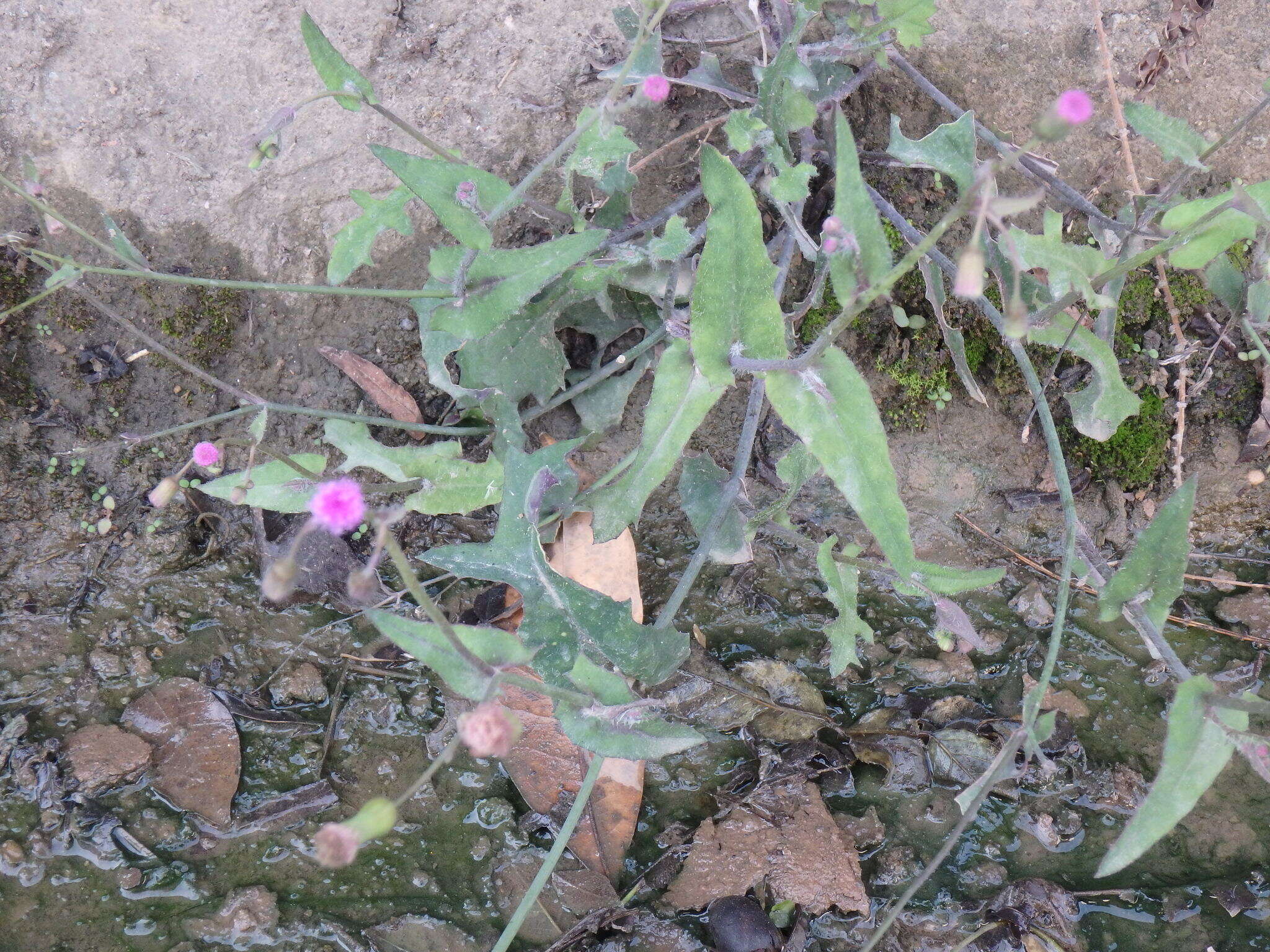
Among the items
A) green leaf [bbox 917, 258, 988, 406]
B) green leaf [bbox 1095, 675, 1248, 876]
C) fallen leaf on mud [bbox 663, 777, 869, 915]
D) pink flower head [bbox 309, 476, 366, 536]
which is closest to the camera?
pink flower head [bbox 309, 476, 366, 536]

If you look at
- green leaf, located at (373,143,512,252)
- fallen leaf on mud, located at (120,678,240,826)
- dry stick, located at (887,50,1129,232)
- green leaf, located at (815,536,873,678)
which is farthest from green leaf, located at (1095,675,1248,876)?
fallen leaf on mud, located at (120,678,240,826)

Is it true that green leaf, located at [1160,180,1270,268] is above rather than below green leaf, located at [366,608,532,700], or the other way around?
→ above

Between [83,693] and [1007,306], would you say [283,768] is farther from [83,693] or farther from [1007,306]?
[1007,306]

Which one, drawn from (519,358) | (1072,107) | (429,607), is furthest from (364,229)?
(1072,107)

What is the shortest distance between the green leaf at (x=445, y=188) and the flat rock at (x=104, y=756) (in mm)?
1716

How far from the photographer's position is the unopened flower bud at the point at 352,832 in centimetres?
117

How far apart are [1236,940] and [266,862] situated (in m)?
2.56

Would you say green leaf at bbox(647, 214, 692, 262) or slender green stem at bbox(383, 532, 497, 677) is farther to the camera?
green leaf at bbox(647, 214, 692, 262)

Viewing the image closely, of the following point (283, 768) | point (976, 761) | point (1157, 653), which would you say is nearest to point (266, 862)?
point (283, 768)

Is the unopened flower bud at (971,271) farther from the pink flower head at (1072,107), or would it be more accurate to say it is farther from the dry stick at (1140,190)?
the dry stick at (1140,190)

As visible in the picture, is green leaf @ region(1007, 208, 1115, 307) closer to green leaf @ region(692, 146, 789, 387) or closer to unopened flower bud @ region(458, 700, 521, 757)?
green leaf @ region(692, 146, 789, 387)

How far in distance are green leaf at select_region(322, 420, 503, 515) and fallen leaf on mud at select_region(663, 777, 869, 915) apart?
3.54 ft

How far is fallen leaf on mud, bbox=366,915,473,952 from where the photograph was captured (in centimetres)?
232

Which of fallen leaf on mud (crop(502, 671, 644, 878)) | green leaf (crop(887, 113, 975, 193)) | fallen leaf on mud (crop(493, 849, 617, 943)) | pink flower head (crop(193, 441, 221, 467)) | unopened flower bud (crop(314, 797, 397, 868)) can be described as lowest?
fallen leaf on mud (crop(493, 849, 617, 943))
